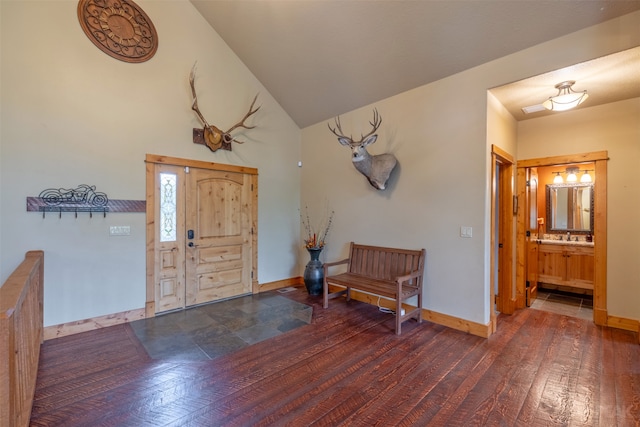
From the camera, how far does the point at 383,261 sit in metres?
3.98

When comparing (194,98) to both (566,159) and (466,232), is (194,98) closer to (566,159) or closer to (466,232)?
(466,232)

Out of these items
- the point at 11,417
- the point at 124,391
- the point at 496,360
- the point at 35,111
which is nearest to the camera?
the point at 11,417

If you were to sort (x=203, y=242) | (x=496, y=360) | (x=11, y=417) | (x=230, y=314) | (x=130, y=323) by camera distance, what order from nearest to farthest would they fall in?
(x=11, y=417) → (x=496, y=360) → (x=130, y=323) → (x=230, y=314) → (x=203, y=242)

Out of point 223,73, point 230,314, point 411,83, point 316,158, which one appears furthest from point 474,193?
point 223,73

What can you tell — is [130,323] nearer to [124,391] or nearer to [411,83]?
[124,391]

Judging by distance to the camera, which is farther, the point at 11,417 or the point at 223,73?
the point at 223,73

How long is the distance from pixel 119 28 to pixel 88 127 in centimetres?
135

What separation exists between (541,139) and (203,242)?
17.3 feet

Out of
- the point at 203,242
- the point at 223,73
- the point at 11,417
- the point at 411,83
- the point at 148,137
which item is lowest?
the point at 11,417

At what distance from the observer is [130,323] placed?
352 cm

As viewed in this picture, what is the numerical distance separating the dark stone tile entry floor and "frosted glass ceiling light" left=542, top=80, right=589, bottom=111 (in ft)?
12.4

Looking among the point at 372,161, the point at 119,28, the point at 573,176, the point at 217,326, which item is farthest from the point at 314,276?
the point at 573,176

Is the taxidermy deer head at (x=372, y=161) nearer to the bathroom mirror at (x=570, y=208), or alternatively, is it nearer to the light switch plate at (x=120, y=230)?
the light switch plate at (x=120, y=230)

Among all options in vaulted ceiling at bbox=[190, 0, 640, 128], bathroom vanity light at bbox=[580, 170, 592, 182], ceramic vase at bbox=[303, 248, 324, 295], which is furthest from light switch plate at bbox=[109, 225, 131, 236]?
bathroom vanity light at bbox=[580, 170, 592, 182]
